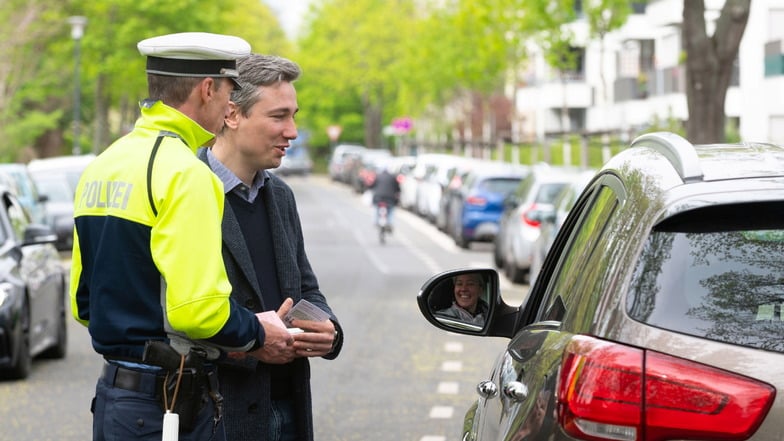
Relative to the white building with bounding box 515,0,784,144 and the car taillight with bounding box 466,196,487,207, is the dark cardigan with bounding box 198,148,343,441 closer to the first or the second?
the white building with bounding box 515,0,784,144

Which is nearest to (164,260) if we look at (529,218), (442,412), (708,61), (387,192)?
(442,412)

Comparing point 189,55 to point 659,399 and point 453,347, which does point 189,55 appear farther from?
point 453,347

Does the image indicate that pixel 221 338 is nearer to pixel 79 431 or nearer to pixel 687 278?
pixel 687 278

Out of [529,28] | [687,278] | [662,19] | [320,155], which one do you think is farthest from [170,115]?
[320,155]

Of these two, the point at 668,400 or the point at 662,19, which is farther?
the point at 662,19

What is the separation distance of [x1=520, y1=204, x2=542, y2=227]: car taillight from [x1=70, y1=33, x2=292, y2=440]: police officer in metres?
20.3

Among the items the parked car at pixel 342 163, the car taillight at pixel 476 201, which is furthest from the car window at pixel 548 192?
the parked car at pixel 342 163

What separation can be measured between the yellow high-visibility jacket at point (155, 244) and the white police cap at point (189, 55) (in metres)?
0.11

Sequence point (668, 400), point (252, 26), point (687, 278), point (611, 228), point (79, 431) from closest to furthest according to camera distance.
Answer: point (668, 400) → point (687, 278) → point (611, 228) → point (79, 431) → point (252, 26)

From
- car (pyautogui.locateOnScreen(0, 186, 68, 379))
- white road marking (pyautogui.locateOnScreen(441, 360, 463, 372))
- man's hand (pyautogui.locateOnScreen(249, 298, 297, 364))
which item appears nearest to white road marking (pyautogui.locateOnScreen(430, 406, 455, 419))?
white road marking (pyautogui.locateOnScreen(441, 360, 463, 372))

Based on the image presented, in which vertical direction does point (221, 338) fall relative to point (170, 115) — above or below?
below

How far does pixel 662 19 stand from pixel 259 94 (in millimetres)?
51764

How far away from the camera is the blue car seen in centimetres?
3406

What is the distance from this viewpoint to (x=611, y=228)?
3744 mm
